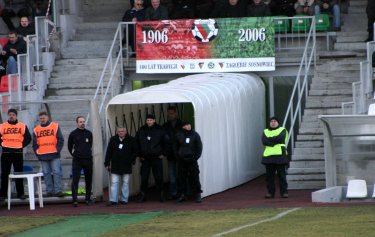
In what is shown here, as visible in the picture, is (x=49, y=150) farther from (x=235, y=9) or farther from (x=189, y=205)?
(x=235, y=9)

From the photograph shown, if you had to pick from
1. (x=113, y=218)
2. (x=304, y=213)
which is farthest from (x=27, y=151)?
(x=304, y=213)

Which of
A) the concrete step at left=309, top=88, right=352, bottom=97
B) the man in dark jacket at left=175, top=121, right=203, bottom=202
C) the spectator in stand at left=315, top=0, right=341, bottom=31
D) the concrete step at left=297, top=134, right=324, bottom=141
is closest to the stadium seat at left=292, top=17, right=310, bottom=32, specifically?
the spectator in stand at left=315, top=0, right=341, bottom=31

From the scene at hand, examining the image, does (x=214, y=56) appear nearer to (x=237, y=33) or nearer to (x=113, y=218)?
(x=237, y=33)

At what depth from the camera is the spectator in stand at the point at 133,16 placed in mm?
32125

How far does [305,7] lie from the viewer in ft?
107

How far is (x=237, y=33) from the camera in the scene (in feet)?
103

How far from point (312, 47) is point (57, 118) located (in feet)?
21.2

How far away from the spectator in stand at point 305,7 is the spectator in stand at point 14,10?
7244mm

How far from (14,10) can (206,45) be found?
6.77 m

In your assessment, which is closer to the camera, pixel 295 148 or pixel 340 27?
pixel 295 148

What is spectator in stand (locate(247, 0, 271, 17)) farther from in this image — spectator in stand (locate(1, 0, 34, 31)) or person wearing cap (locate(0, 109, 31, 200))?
person wearing cap (locate(0, 109, 31, 200))

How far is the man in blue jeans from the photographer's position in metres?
25.5

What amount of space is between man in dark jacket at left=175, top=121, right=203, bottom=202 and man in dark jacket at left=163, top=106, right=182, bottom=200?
383 millimetres

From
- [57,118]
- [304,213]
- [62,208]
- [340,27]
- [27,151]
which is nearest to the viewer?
[304,213]
